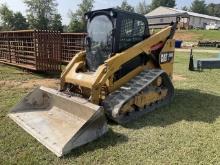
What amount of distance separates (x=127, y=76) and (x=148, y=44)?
0.93m

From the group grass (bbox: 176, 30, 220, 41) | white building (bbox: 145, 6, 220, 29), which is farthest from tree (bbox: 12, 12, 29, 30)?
grass (bbox: 176, 30, 220, 41)

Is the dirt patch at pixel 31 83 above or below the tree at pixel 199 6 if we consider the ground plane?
below

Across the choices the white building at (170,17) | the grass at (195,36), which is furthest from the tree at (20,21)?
the grass at (195,36)

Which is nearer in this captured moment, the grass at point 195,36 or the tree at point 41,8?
the grass at point 195,36

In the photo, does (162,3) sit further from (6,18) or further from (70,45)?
(70,45)

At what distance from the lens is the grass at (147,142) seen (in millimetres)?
4020

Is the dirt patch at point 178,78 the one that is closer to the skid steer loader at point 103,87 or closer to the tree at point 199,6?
the skid steer loader at point 103,87

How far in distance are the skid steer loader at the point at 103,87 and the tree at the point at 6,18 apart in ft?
204

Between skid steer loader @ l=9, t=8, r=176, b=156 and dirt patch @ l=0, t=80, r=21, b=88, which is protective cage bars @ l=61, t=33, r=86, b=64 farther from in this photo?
skid steer loader @ l=9, t=8, r=176, b=156

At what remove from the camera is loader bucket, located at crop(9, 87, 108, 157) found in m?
4.29

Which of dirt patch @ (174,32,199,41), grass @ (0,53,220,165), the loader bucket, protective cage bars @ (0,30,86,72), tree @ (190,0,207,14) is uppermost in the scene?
tree @ (190,0,207,14)

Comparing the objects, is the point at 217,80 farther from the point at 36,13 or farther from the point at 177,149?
the point at 36,13

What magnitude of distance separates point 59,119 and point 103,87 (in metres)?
1.12

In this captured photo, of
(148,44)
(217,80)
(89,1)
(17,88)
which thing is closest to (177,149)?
(148,44)
